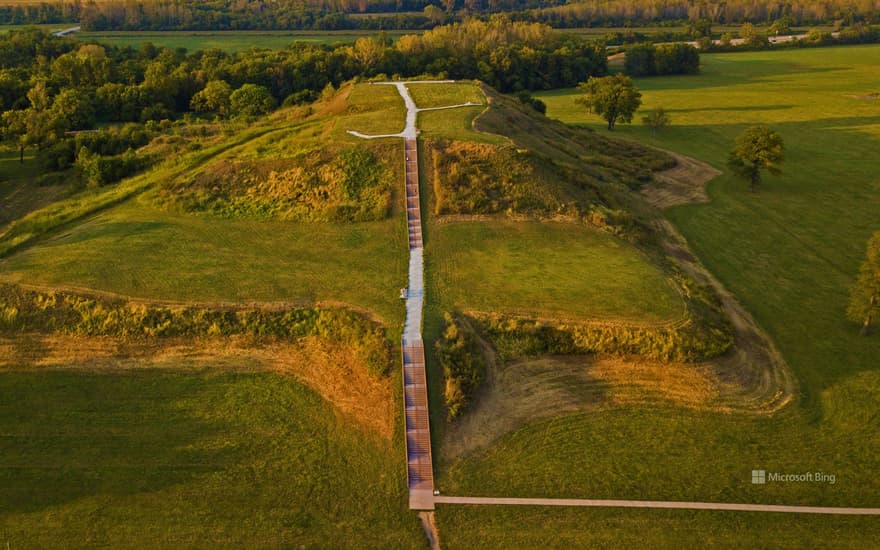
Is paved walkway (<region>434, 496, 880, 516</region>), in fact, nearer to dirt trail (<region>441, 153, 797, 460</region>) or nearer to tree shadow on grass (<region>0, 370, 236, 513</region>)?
dirt trail (<region>441, 153, 797, 460</region>)

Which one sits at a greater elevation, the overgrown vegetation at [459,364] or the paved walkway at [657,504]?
the overgrown vegetation at [459,364]

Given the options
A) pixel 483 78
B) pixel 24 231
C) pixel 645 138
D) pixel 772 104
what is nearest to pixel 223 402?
pixel 24 231

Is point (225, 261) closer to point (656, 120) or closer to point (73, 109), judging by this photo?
point (73, 109)

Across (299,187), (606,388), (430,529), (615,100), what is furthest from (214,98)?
(430,529)

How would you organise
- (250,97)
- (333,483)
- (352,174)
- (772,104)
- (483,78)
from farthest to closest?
(483,78), (772,104), (250,97), (352,174), (333,483)

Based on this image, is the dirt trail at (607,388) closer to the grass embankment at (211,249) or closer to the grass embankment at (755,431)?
the grass embankment at (755,431)

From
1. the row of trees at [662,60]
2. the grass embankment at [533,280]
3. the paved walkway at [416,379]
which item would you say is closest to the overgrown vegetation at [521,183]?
the grass embankment at [533,280]

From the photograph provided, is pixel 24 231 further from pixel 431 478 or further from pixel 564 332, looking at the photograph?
pixel 564 332
